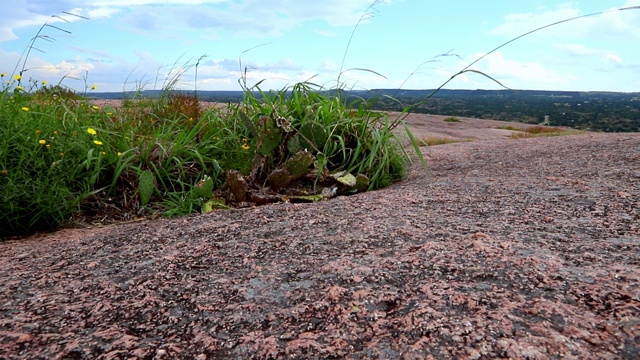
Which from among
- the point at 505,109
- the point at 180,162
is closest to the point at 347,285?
the point at 180,162

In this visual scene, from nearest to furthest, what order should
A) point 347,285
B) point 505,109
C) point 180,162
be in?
point 347,285, point 180,162, point 505,109

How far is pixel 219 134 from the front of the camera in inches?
138

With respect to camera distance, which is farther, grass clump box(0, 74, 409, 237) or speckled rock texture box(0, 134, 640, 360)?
grass clump box(0, 74, 409, 237)

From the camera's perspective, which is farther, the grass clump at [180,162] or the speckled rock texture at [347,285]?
the grass clump at [180,162]

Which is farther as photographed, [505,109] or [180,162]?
[505,109]

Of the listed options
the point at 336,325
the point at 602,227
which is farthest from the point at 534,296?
the point at 602,227

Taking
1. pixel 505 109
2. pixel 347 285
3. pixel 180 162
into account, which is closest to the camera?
pixel 347 285

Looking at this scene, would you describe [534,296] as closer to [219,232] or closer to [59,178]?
[219,232]

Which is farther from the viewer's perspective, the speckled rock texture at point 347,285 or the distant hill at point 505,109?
the distant hill at point 505,109

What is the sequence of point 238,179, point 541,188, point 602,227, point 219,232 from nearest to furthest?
point 602,227
point 219,232
point 541,188
point 238,179

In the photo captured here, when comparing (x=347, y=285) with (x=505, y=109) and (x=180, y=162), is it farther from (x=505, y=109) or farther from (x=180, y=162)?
(x=505, y=109)

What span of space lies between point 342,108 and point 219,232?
7.01 ft

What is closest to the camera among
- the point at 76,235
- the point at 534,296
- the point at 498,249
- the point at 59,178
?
the point at 534,296

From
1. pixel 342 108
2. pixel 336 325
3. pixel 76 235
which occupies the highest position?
pixel 342 108
